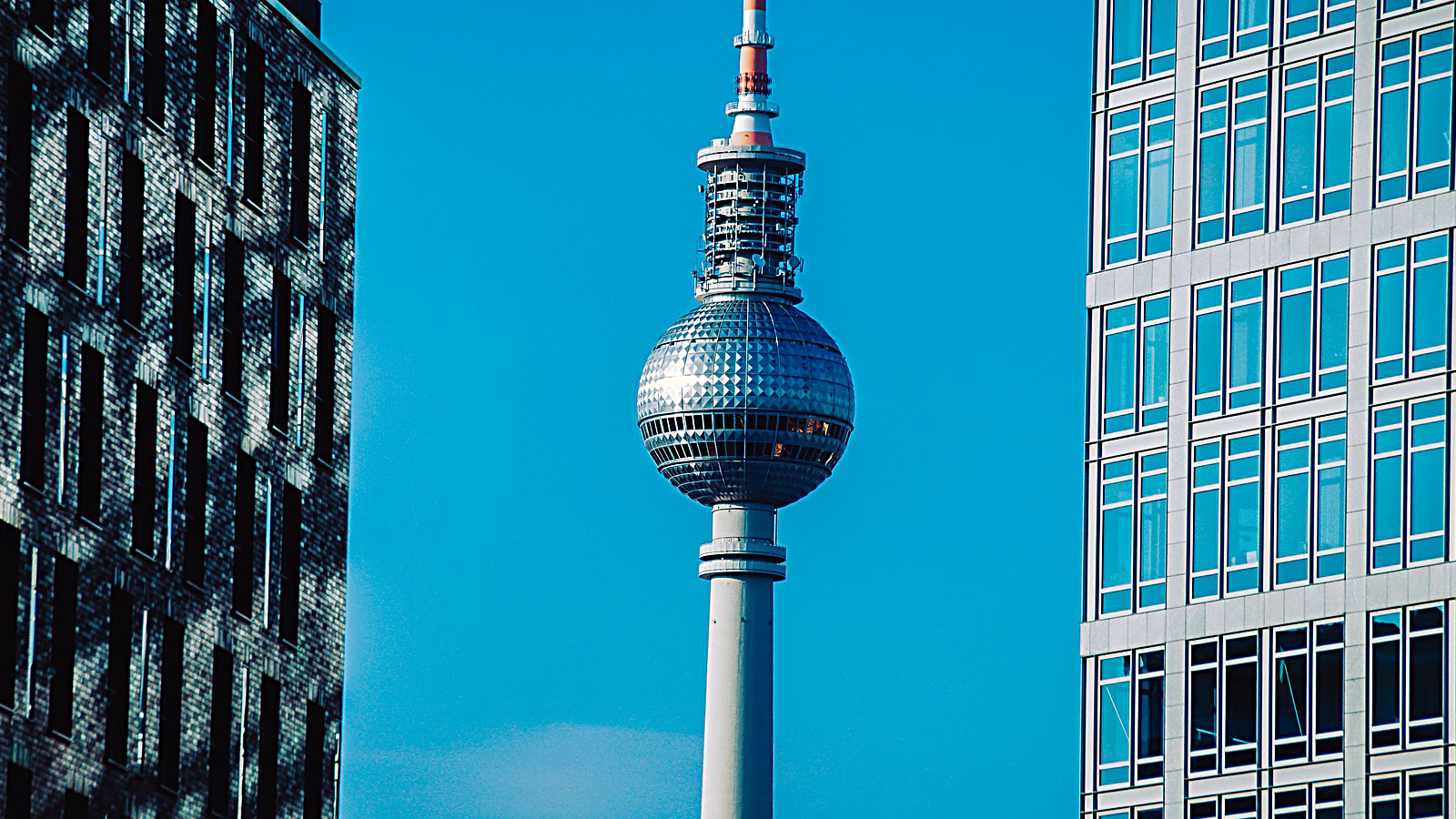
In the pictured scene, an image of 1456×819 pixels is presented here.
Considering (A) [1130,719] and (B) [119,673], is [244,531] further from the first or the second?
(A) [1130,719]

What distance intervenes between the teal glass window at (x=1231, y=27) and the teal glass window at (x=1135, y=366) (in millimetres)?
5040

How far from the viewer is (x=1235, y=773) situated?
65688 millimetres

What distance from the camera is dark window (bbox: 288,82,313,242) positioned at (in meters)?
69.5

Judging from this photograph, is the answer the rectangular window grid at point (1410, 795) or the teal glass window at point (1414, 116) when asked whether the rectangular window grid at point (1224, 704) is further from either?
the teal glass window at point (1414, 116)

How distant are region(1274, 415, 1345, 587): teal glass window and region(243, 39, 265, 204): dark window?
20.0m

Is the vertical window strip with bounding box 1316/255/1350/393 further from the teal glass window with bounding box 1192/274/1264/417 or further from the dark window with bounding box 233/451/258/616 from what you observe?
the dark window with bounding box 233/451/258/616

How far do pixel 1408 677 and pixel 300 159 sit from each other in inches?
937

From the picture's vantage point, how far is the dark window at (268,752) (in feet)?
215

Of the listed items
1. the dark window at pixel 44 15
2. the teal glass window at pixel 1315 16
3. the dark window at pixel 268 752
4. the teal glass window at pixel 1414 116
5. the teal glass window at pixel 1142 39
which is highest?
the teal glass window at pixel 1142 39

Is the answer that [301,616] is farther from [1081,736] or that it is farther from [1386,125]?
[1386,125]

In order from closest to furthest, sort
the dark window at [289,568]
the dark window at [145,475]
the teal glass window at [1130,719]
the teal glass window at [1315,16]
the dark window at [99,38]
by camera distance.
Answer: the dark window at [99,38]
the dark window at [145,475]
the dark window at [289,568]
the teal glass window at [1315,16]
the teal glass window at [1130,719]

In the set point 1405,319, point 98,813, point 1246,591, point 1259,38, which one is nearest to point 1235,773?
point 1246,591

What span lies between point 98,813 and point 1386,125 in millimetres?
27054

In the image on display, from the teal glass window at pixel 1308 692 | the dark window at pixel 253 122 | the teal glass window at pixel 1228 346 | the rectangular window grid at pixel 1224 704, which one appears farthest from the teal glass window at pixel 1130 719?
the dark window at pixel 253 122
